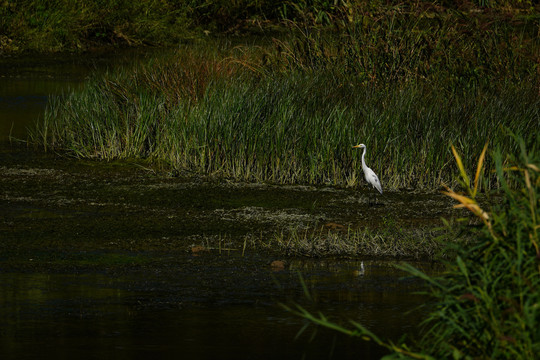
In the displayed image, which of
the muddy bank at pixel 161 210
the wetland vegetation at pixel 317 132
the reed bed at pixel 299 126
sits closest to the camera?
the muddy bank at pixel 161 210

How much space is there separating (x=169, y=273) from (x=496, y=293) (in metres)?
3.61

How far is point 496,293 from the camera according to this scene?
4.89 metres

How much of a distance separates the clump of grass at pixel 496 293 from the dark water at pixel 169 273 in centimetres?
102

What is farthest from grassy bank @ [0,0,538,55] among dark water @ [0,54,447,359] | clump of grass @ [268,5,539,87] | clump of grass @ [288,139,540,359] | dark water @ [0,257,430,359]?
clump of grass @ [288,139,540,359]

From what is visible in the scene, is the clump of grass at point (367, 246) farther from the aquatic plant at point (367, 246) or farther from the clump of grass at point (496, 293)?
the clump of grass at point (496, 293)

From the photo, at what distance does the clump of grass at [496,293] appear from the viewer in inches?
185

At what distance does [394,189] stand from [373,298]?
15.6ft

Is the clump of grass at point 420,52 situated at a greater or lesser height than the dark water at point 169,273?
greater

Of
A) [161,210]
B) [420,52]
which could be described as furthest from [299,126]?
[420,52]

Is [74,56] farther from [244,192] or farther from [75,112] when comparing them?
[244,192]

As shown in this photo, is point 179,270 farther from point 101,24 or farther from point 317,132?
point 101,24

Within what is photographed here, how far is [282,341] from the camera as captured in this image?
6.31 metres

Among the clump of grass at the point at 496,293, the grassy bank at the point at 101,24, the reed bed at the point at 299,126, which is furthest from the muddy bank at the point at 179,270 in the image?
the grassy bank at the point at 101,24

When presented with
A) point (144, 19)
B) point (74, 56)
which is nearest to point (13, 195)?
point (74, 56)
